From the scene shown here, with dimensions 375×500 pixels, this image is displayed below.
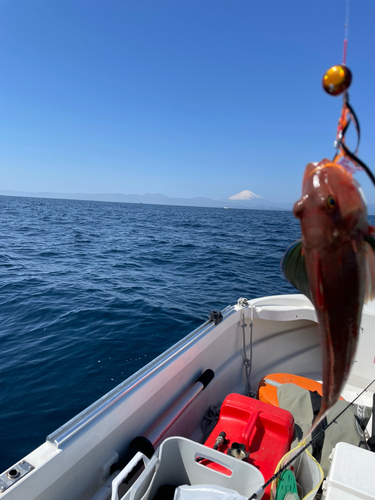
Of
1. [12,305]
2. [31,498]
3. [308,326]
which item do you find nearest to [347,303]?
[31,498]

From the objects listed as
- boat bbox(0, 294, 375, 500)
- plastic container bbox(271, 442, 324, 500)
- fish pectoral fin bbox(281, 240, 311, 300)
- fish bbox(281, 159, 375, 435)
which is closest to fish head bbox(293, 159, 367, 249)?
fish bbox(281, 159, 375, 435)

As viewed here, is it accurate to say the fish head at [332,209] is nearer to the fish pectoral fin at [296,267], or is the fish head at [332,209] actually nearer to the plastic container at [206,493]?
the fish pectoral fin at [296,267]

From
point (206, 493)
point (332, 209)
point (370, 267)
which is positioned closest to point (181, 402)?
point (206, 493)

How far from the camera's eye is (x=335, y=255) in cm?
110

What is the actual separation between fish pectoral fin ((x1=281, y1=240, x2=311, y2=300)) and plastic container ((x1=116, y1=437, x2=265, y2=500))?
1951 millimetres

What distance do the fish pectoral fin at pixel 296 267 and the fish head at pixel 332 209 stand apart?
0.15m

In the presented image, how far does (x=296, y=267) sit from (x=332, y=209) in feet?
1.02

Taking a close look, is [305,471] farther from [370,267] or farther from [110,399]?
[370,267]

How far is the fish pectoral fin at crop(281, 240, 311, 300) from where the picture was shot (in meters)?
1.28

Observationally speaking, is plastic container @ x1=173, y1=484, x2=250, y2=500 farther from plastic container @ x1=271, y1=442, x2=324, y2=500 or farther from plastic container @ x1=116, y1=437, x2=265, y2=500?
plastic container @ x1=271, y1=442, x2=324, y2=500

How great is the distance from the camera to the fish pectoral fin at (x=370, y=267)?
1181mm

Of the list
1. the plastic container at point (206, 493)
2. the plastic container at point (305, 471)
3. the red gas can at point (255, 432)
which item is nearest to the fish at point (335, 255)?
the plastic container at point (206, 493)

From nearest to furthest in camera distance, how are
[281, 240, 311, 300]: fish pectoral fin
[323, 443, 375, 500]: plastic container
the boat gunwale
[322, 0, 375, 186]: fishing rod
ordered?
1. [322, 0, 375, 186]: fishing rod
2. [281, 240, 311, 300]: fish pectoral fin
3. [323, 443, 375, 500]: plastic container
4. the boat gunwale

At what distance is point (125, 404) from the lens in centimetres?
290
